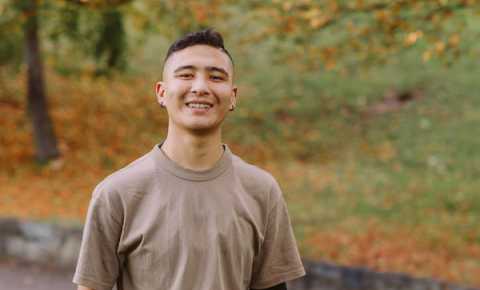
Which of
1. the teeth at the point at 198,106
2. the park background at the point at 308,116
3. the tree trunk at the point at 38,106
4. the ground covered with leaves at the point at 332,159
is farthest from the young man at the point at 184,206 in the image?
the tree trunk at the point at 38,106

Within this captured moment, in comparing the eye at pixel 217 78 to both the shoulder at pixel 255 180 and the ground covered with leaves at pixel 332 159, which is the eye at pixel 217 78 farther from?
the ground covered with leaves at pixel 332 159

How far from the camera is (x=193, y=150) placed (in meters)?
2.21

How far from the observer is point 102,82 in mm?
18406

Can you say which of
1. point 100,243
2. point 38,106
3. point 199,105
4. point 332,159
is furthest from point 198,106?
point 332,159

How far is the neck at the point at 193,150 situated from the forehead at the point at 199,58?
0.61ft

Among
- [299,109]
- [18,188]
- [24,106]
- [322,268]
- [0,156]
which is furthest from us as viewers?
[299,109]

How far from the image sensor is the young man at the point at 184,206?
2.13 metres

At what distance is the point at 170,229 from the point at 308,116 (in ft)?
49.9

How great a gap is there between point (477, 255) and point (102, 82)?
35.5 ft

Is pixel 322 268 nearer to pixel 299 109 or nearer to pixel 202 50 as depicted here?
pixel 202 50

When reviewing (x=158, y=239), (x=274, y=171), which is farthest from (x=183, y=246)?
(x=274, y=171)

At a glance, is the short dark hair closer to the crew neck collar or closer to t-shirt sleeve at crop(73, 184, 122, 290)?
the crew neck collar

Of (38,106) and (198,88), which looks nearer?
(198,88)

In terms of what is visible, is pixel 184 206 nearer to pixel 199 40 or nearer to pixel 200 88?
pixel 200 88
